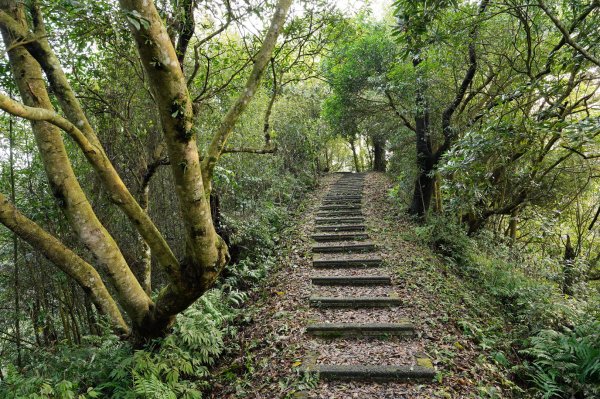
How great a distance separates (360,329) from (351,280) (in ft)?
4.81

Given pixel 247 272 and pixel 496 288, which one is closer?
pixel 496 288

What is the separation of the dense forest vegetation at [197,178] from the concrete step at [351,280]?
114 cm

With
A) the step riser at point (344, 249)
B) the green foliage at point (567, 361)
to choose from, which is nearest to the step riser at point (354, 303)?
the green foliage at point (567, 361)

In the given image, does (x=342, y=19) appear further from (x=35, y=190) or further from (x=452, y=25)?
(x=35, y=190)

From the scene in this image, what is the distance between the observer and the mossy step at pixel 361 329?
14.5 ft

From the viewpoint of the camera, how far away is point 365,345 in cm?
429

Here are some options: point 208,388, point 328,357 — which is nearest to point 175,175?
point 208,388

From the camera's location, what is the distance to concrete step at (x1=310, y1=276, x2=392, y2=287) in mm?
5801

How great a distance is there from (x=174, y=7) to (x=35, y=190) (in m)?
3.72

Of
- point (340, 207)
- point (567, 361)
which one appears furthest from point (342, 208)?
point (567, 361)

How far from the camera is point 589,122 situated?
2.94m

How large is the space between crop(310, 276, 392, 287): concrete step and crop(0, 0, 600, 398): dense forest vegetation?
1.14 m

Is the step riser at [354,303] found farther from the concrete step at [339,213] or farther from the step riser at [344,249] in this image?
the concrete step at [339,213]

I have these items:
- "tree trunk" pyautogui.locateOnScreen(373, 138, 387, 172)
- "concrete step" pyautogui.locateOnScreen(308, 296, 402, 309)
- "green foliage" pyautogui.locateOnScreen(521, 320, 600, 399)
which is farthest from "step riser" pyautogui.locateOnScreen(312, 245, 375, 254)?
"tree trunk" pyautogui.locateOnScreen(373, 138, 387, 172)
